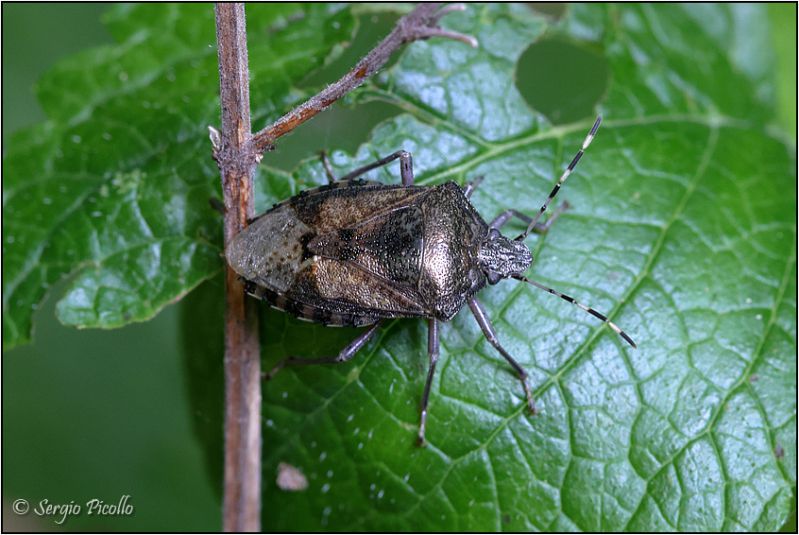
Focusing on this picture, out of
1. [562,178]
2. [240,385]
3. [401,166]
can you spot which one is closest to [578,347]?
[562,178]

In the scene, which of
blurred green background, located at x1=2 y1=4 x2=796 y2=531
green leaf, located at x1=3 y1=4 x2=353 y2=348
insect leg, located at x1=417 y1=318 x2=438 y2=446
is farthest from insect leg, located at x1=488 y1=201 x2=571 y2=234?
blurred green background, located at x1=2 y1=4 x2=796 y2=531

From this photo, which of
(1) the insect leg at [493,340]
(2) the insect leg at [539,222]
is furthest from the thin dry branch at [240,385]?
(2) the insect leg at [539,222]

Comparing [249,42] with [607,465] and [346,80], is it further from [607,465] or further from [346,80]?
[607,465]

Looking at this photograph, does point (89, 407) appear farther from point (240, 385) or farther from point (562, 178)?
point (562, 178)

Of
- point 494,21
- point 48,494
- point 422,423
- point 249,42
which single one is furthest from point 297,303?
point 48,494

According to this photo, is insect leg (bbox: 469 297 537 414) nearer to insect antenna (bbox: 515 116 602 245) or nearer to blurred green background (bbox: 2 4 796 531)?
insect antenna (bbox: 515 116 602 245)
